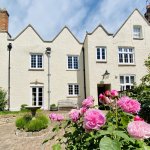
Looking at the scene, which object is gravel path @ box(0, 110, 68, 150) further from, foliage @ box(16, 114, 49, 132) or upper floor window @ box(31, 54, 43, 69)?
upper floor window @ box(31, 54, 43, 69)

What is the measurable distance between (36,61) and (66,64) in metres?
3.11

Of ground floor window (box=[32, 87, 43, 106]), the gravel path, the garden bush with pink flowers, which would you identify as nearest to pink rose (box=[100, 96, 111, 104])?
the garden bush with pink flowers

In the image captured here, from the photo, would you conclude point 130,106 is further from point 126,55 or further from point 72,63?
point 126,55

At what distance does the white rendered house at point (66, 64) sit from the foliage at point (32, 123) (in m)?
12.6

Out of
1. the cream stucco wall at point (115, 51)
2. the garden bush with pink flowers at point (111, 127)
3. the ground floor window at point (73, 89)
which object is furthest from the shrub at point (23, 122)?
the ground floor window at point (73, 89)

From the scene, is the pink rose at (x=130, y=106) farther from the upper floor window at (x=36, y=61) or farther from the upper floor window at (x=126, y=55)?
the upper floor window at (x=126, y=55)

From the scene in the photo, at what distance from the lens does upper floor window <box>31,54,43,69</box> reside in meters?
28.3

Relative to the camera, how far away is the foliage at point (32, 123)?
13.6m

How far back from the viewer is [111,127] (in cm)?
266

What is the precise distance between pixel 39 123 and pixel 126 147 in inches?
453

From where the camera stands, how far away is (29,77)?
27719 mm

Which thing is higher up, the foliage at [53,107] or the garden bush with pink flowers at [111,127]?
the garden bush with pink flowers at [111,127]

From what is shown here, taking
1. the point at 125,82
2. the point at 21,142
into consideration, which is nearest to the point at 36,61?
the point at 125,82

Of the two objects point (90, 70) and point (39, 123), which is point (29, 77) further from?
point (39, 123)
